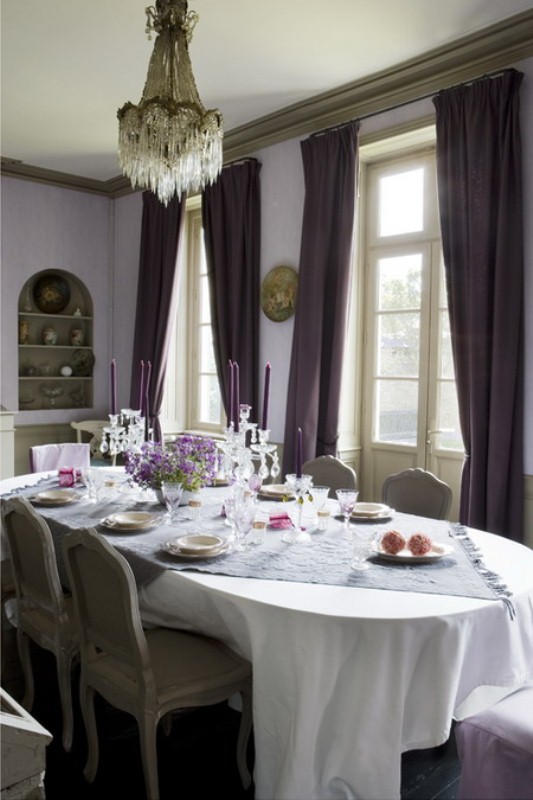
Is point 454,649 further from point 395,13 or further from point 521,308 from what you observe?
point 395,13

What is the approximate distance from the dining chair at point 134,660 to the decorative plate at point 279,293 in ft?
9.60

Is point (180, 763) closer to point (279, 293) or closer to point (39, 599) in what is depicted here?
point (39, 599)

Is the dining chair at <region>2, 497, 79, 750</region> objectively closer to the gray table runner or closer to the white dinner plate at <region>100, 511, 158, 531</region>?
the gray table runner

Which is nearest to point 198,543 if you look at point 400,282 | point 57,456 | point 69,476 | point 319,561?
point 319,561

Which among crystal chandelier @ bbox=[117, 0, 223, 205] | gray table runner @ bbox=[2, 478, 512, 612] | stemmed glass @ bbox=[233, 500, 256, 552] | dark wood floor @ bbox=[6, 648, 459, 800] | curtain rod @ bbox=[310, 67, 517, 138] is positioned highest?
curtain rod @ bbox=[310, 67, 517, 138]

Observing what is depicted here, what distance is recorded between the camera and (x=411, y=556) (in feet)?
7.39

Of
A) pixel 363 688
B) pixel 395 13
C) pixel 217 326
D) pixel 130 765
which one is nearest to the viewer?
pixel 363 688

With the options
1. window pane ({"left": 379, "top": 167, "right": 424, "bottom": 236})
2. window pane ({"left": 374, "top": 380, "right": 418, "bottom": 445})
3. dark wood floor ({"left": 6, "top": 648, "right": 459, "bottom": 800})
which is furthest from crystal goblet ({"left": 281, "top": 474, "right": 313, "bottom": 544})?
window pane ({"left": 379, "top": 167, "right": 424, "bottom": 236})

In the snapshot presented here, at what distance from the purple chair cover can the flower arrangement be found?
4.67 feet

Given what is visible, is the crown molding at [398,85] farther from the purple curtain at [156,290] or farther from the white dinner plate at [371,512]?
the white dinner plate at [371,512]

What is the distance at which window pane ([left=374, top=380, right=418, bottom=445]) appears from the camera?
4426mm

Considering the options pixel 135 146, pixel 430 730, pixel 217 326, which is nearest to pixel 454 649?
pixel 430 730

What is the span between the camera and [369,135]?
14.1 ft

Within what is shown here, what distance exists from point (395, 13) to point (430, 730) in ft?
10.6
